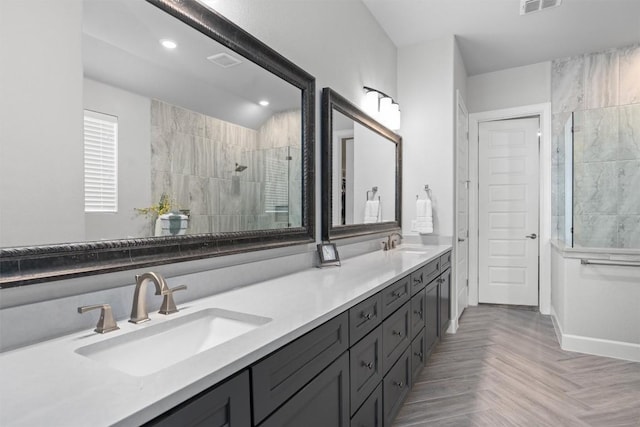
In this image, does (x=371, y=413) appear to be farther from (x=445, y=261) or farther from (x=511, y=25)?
(x=511, y=25)

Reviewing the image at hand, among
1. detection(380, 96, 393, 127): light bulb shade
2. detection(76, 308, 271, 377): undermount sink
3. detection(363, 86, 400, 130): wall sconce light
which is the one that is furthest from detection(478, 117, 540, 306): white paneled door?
detection(76, 308, 271, 377): undermount sink

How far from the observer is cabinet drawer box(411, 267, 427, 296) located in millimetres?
2178

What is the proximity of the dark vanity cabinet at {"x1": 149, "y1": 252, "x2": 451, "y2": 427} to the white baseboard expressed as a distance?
147 centimetres

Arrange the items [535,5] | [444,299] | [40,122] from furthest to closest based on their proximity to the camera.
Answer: [444,299]
[535,5]
[40,122]

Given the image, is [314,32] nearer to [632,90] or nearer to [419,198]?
[419,198]

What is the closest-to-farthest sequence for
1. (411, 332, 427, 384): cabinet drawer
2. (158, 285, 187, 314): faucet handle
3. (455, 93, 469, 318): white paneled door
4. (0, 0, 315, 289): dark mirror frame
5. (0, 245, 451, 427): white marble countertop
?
(0, 245, 451, 427): white marble countertop
(0, 0, 315, 289): dark mirror frame
(158, 285, 187, 314): faucet handle
(411, 332, 427, 384): cabinet drawer
(455, 93, 469, 318): white paneled door

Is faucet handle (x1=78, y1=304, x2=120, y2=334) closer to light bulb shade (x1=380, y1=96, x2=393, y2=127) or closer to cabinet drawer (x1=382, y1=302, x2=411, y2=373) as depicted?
cabinet drawer (x1=382, y1=302, x2=411, y2=373)

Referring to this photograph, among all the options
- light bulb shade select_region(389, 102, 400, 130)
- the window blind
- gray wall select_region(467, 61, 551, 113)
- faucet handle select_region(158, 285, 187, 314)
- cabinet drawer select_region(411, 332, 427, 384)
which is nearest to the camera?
the window blind

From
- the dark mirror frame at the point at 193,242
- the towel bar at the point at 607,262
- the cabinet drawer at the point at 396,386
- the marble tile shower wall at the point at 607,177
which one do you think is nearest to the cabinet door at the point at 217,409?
the dark mirror frame at the point at 193,242

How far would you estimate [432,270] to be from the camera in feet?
8.67

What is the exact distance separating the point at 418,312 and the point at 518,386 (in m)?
0.90

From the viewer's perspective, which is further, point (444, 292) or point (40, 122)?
point (444, 292)

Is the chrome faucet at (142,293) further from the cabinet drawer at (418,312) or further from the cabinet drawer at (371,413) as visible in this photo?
the cabinet drawer at (418,312)

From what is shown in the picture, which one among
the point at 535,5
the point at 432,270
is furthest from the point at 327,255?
the point at 535,5
